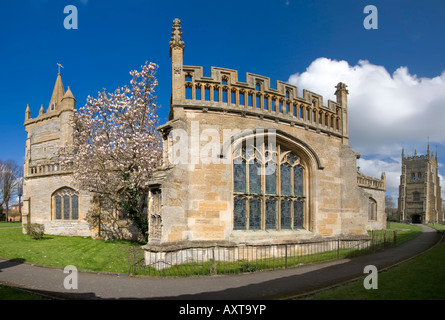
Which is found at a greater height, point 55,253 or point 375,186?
point 375,186

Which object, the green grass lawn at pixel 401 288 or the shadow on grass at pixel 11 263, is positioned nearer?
the green grass lawn at pixel 401 288

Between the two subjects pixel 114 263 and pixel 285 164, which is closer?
pixel 114 263

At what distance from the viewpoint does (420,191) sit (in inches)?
2714

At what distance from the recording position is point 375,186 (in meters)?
33.2

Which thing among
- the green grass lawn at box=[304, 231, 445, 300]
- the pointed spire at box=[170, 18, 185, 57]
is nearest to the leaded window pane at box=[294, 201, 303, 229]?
the green grass lawn at box=[304, 231, 445, 300]

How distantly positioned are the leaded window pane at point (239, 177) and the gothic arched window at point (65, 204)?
→ 53.0ft

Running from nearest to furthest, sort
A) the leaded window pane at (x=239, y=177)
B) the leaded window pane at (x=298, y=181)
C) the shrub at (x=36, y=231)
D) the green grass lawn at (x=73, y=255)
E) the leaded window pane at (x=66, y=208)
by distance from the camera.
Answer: the green grass lawn at (x=73, y=255) < the leaded window pane at (x=239, y=177) < the leaded window pane at (x=298, y=181) < the shrub at (x=36, y=231) < the leaded window pane at (x=66, y=208)

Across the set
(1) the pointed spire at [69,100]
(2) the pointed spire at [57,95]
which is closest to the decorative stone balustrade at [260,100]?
(1) the pointed spire at [69,100]

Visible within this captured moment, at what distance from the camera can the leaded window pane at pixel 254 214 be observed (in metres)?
12.7

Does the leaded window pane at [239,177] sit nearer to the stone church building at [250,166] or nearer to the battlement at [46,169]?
the stone church building at [250,166]

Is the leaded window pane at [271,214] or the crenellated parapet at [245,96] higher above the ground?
the crenellated parapet at [245,96]
